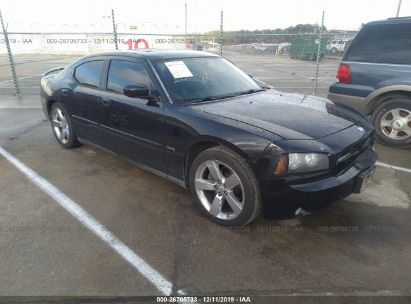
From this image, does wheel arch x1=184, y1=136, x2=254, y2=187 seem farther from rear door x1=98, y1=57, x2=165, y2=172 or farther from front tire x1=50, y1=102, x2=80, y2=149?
front tire x1=50, y1=102, x2=80, y2=149

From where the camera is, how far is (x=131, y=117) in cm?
366

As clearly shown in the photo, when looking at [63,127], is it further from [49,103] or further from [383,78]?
[383,78]

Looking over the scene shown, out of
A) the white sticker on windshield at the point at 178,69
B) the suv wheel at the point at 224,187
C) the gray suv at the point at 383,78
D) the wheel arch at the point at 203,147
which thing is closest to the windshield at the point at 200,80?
the white sticker on windshield at the point at 178,69

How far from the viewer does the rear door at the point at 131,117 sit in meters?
3.47

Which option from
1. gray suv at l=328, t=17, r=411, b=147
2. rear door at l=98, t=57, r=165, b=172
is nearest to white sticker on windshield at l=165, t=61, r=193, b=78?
rear door at l=98, t=57, r=165, b=172

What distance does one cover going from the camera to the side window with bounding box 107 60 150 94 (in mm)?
3621

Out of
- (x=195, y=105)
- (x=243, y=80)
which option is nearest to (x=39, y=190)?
(x=195, y=105)

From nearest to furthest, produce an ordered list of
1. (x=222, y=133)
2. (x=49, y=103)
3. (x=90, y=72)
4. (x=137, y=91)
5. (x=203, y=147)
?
(x=222, y=133) → (x=203, y=147) → (x=137, y=91) → (x=90, y=72) → (x=49, y=103)

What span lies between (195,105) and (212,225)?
1165mm

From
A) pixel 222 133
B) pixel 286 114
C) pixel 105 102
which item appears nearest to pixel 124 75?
pixel 105 102

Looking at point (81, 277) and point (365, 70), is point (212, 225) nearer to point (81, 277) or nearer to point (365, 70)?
point (81, 277)

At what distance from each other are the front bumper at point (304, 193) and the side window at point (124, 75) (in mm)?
1781

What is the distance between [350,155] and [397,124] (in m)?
2.77

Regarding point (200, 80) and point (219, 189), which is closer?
point (219, 189)
